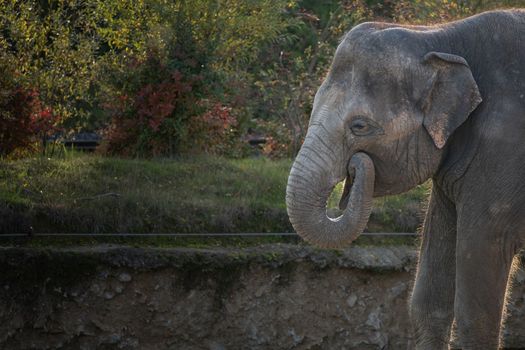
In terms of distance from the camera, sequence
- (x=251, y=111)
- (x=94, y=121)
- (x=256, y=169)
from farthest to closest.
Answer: (x=94, y=121), (x=251, y=111), (x=256, y=169)

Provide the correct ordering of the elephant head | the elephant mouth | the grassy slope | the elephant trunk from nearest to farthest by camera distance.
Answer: the elephant trunk < the elephant head < the elephant mouth < the grassy slope

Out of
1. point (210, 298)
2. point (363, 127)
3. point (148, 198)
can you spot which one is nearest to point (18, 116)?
point (148, 198)

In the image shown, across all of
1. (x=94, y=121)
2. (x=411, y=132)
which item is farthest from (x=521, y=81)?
(x=94, y=121)

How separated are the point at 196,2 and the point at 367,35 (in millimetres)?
7445

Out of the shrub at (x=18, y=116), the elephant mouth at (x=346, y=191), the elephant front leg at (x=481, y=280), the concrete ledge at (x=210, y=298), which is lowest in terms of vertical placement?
the concrete ledge at (x=210, y=298)

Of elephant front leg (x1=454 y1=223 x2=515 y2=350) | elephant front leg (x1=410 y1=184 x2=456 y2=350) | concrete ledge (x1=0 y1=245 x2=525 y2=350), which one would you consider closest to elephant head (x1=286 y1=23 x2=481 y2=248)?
elephant front leg (x1=454 y1=223 x2=515 y2=350)

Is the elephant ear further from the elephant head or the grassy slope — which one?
the grassy slope

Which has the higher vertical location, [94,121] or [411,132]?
[411,132]

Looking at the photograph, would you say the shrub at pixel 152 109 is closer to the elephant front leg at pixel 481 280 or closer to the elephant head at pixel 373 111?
the elephant head at pixel 373 111

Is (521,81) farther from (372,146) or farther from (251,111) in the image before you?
(251,111)

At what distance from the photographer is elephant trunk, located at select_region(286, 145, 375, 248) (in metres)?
6.29

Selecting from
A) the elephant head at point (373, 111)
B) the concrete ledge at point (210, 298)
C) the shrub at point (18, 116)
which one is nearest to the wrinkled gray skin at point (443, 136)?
the elephant head at point (373, 111)

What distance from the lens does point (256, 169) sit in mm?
12203

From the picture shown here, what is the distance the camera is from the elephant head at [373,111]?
6445 mm
